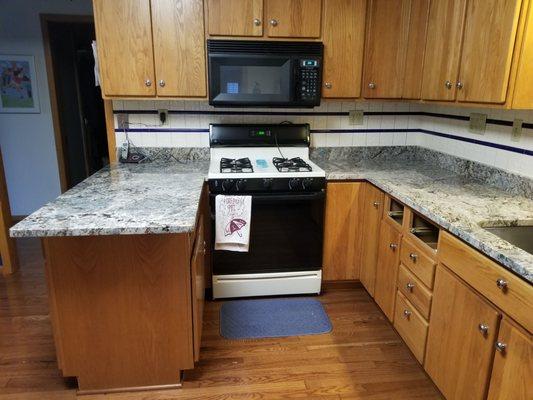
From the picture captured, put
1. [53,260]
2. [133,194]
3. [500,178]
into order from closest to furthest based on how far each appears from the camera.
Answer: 1. [53,260]
2. [133,194]
3. [500,178]

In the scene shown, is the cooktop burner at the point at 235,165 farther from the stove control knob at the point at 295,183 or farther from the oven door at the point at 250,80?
the oven door at the point at 250,80

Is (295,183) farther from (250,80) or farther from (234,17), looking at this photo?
(234,17)

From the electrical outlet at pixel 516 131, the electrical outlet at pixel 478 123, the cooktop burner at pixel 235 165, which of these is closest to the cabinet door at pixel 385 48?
the electrical outlet at pixel 478 123

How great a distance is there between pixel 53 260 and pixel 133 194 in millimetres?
469

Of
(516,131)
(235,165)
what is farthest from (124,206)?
(516,131)

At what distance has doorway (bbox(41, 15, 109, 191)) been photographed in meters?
3.91

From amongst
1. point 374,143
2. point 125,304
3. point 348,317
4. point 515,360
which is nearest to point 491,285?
point 515,360

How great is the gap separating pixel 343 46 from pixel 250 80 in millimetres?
628

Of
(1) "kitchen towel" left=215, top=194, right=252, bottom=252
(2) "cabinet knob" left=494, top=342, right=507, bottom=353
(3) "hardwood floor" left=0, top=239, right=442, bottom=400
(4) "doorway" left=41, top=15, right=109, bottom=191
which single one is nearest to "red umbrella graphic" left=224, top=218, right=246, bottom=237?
(1) "kitchen towel" left=215, top=194, right=252, bottom=252

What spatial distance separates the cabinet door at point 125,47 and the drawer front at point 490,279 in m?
1.88

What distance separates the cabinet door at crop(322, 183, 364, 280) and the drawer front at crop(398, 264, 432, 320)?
0.56m

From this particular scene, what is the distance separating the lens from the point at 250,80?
241 centimetres

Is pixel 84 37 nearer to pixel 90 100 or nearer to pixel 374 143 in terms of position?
pixel 90 100

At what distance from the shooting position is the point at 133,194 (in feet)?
6.23
